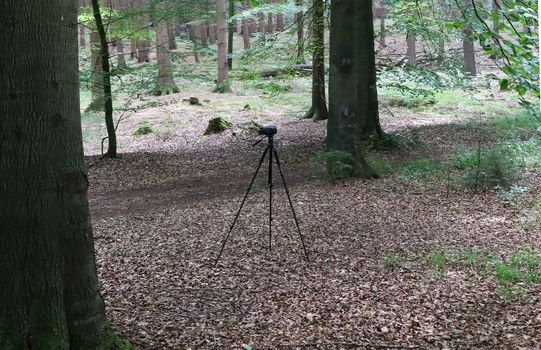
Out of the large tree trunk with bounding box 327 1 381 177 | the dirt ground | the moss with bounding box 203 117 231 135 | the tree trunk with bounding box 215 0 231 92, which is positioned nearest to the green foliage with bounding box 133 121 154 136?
the moss with bounding box 203 117 231 135

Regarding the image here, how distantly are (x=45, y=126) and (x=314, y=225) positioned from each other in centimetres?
503

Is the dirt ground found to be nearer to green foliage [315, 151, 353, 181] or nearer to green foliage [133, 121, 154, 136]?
green foliage [315, 151, 353, 181]

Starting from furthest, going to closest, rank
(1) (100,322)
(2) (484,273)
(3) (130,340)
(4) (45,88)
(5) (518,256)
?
(5) (518,256) < (2) (484,273) < (3) (130,340) < (1) (100,322) < (4) (45,88)

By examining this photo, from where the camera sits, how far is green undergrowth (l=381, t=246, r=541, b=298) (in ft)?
19.2

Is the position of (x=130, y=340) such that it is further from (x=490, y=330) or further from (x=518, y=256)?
(x=518, y=256)

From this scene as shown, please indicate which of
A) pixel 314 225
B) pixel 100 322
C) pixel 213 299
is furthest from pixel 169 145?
pixel 100 322

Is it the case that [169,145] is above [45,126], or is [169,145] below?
below

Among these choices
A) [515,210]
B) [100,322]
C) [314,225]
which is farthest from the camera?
[515,210]

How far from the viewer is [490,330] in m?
4.74

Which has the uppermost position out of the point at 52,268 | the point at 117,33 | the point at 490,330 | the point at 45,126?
the point at 117,33

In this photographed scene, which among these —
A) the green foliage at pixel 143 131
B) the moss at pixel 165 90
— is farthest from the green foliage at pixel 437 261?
the moss at pixel 165 90

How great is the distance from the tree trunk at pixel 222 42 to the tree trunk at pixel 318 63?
5.61 metres

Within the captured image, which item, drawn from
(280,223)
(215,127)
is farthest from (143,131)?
(280,223)

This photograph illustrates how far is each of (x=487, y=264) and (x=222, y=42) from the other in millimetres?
19046
